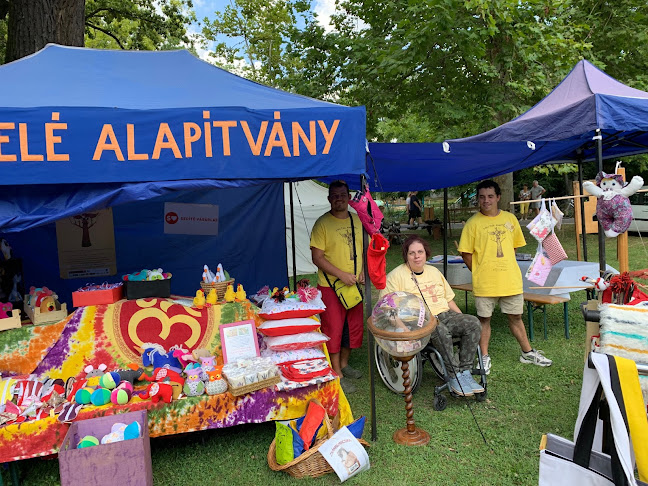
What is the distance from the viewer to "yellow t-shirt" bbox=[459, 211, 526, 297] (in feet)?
13.0

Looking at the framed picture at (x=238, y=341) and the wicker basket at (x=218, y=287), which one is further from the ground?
the wicker basket at (x=218, y=287)

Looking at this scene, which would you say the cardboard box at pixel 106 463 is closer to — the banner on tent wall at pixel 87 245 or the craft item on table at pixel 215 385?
the craft item on table at pixel 215 385

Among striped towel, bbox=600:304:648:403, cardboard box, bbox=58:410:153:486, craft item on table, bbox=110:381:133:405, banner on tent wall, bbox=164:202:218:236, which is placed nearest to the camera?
striped towel, bbox=600:304:648:403

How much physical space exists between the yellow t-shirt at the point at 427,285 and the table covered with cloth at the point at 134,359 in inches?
39.4

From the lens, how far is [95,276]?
4.45 meters

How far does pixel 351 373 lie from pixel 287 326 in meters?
1.17

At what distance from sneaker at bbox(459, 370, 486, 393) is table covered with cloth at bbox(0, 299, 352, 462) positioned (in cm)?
106

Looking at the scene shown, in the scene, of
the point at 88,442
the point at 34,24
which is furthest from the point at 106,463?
the point at 34,24

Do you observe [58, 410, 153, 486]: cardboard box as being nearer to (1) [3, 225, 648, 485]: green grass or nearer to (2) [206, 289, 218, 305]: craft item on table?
(1) [3, 225, 648, 485]: green grass

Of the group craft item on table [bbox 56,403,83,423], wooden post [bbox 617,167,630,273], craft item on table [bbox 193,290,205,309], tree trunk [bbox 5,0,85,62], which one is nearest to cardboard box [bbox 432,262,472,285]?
wooden post [bbox 617,167,630,273]

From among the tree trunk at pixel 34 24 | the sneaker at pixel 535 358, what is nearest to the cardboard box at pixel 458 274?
the sneaker at pixel 535 358

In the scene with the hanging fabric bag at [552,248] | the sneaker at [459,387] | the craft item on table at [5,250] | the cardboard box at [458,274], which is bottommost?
the sneaker at [459,387]

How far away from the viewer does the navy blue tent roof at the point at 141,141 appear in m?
2.59

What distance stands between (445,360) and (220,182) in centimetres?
223
